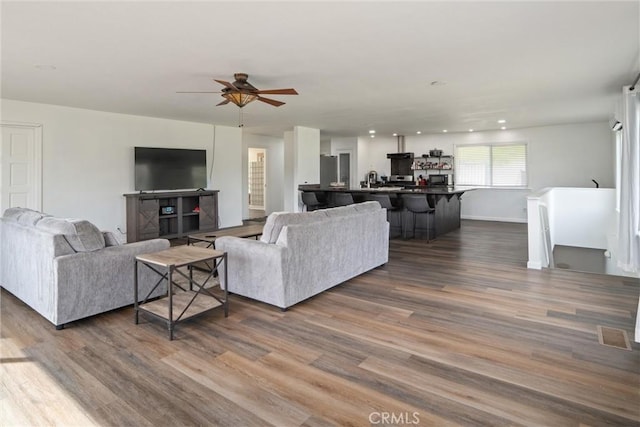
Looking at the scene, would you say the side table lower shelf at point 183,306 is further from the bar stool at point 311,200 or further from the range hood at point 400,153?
the range hood at point 400,153

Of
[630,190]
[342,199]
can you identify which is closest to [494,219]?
[342,199]

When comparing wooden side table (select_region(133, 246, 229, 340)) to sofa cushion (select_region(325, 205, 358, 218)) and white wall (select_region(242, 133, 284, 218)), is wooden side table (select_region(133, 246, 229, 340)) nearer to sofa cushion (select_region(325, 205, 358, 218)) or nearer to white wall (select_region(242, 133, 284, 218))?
sofa cushion (select_region(325, 205, 358, 218))

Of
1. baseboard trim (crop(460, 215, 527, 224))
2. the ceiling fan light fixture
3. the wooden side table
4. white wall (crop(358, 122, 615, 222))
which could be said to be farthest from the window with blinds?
Result: the wooden side table

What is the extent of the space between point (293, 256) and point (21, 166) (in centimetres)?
486

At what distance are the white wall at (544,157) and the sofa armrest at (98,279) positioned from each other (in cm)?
867

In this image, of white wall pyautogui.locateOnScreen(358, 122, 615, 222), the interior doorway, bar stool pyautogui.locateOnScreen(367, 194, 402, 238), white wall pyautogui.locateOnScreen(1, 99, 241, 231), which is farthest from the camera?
the interior doorway

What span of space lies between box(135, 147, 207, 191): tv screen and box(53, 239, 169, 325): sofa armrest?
3.85 metres

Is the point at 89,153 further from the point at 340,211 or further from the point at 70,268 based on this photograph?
the point at 340,211

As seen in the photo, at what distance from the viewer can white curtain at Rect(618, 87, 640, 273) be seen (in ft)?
12.7

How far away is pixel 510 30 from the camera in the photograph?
3.02 metres

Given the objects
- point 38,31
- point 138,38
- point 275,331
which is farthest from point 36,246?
point 275,331

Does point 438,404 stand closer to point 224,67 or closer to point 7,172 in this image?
point 224,67

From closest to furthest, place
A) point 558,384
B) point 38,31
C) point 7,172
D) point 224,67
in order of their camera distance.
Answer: point 558,384 → point 38,31 → point 224,67 → point 7,172

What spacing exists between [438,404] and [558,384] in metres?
0.79
